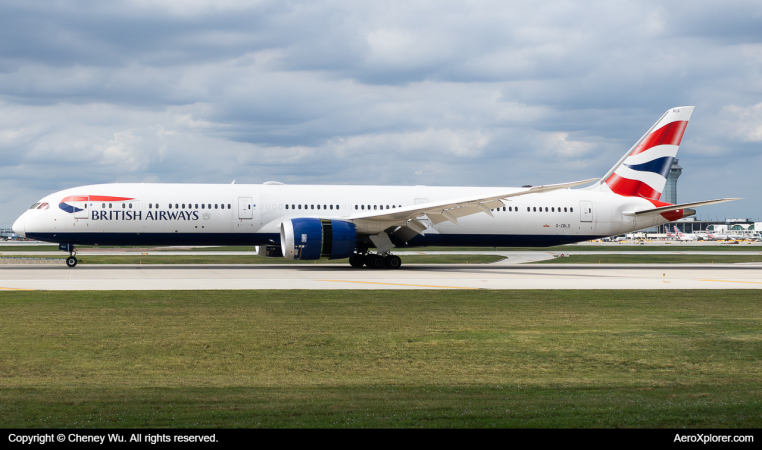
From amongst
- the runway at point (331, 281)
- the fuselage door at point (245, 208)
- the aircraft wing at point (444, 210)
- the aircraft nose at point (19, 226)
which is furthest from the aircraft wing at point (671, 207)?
the aircraft nose at point (19, 226)

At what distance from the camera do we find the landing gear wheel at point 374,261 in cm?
3155

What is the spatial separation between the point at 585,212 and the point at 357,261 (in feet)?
43.5

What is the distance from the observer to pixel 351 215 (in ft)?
106

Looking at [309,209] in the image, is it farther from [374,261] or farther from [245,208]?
[374,261]

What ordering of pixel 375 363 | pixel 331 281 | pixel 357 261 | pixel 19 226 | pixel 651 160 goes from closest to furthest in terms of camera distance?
1. pixel 375 363
2. pixel 331 281
3. pixel 19 226
4. pixel 357 261
5. pixel 651 160

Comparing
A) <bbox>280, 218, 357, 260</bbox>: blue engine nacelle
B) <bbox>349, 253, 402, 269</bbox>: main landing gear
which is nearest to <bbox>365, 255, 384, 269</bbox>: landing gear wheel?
<bbox>349, 253, 402, 269</bbox>: main landing gear

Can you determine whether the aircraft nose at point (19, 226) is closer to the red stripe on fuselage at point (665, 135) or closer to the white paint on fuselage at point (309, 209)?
the white paint on fuselage at point (309, 209)

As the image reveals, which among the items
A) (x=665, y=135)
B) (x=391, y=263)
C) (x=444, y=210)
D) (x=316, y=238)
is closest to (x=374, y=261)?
(x=391, y=263)

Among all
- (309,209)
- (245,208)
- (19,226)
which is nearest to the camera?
(19,226)

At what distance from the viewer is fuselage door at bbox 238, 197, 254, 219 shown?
101 ft

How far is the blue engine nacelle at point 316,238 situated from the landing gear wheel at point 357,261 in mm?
2308
